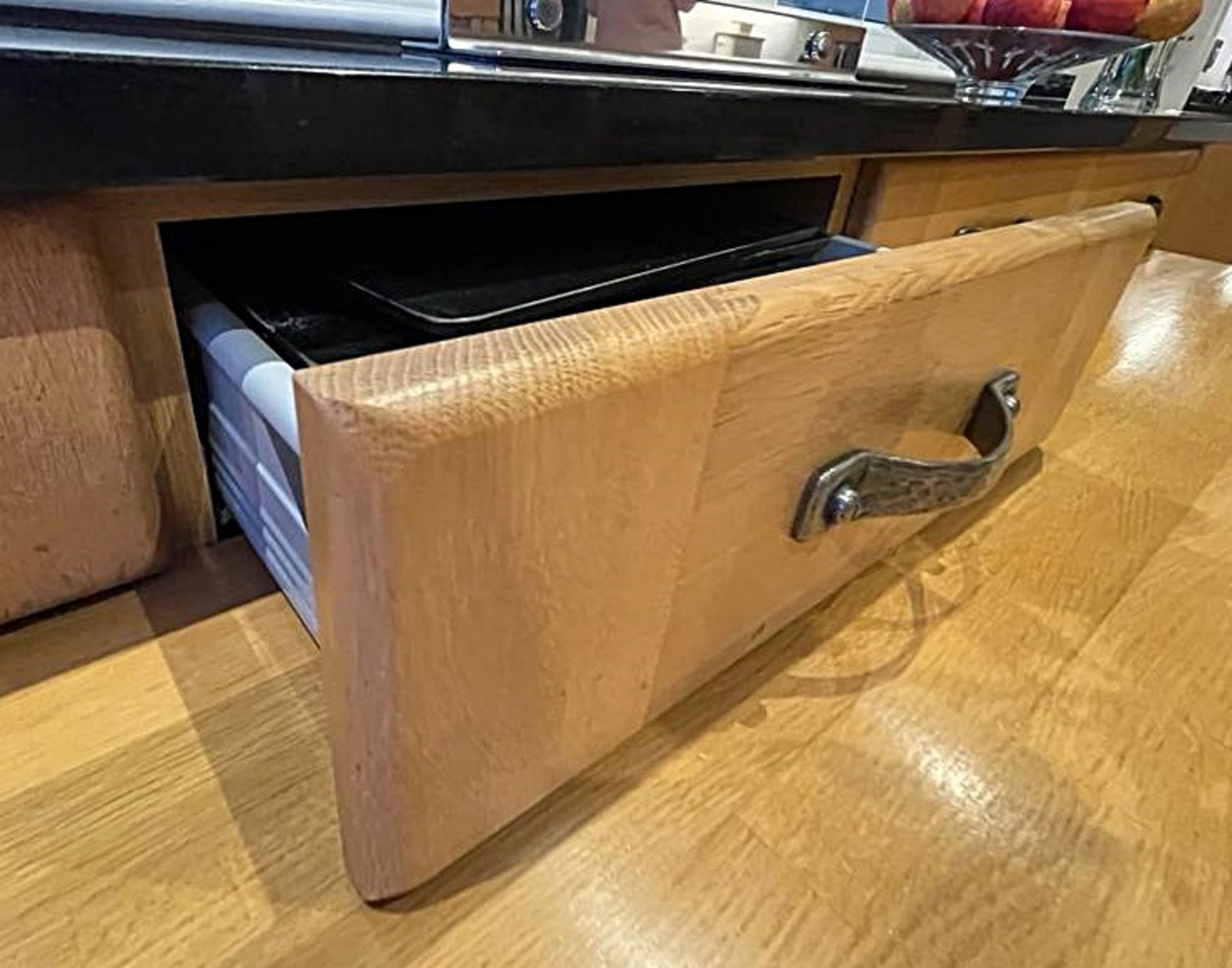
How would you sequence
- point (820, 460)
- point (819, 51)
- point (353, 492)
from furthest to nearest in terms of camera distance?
point (819, 51), point (820, 460), point (353, 492)

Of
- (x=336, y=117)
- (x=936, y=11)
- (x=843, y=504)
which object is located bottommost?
(x=843, y=504)

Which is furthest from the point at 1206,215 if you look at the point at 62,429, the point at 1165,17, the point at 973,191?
the point at 62,429

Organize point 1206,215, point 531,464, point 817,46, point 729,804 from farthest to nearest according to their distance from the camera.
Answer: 1. point 1206,215
2. point 817,46
3. point 729,804
4. point 531,464

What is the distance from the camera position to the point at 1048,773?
33cm

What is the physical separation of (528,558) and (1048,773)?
0.92 ft

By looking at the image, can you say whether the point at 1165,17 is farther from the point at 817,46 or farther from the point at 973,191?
the point at 817,46

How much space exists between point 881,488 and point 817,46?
1.64ft

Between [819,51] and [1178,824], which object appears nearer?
[1178,824]

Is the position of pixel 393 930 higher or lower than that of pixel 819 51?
lower

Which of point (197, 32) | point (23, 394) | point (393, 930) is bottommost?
point (393, 930)

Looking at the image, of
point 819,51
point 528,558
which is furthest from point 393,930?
point 819,51


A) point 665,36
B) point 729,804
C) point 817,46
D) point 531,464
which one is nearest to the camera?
point 531,464

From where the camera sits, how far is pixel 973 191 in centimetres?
71

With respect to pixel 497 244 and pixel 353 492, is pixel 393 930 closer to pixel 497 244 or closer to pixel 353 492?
pixel 353 492
